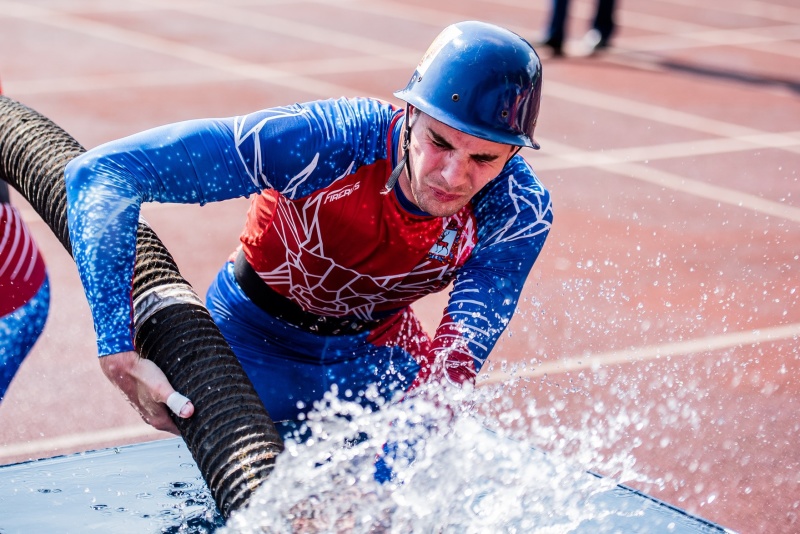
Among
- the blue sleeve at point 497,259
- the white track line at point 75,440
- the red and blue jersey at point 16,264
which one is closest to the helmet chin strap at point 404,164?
the blue sleeve at point 497,259

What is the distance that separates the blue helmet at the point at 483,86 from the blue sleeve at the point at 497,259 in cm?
20

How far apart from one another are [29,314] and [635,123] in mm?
7268

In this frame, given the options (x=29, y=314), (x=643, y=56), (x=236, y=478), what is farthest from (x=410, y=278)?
(x=643, y=56)

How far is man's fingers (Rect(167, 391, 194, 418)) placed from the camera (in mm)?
2506

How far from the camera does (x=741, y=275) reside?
6.16 meters

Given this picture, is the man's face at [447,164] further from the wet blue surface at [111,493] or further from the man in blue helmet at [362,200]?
the wet blue surface at [111,493]

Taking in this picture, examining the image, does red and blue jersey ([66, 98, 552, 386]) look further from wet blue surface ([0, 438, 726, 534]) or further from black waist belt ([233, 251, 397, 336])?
wet blue surface ([0, 438, 726, 534])

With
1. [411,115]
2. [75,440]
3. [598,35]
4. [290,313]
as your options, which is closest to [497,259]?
[411,115]

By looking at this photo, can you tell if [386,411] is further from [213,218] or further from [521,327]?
[213,218]

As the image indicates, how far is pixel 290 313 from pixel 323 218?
0.51m

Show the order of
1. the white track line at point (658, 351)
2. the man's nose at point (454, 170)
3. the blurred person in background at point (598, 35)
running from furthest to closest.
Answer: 1. the blurred person in background at point (598, 35)
2. the white track line at point (658, 351)
3. the man's nose at point (454, 170)

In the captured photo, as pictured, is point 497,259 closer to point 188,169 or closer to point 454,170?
point 454,170

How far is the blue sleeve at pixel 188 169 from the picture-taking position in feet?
8.28

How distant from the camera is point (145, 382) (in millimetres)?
2549
